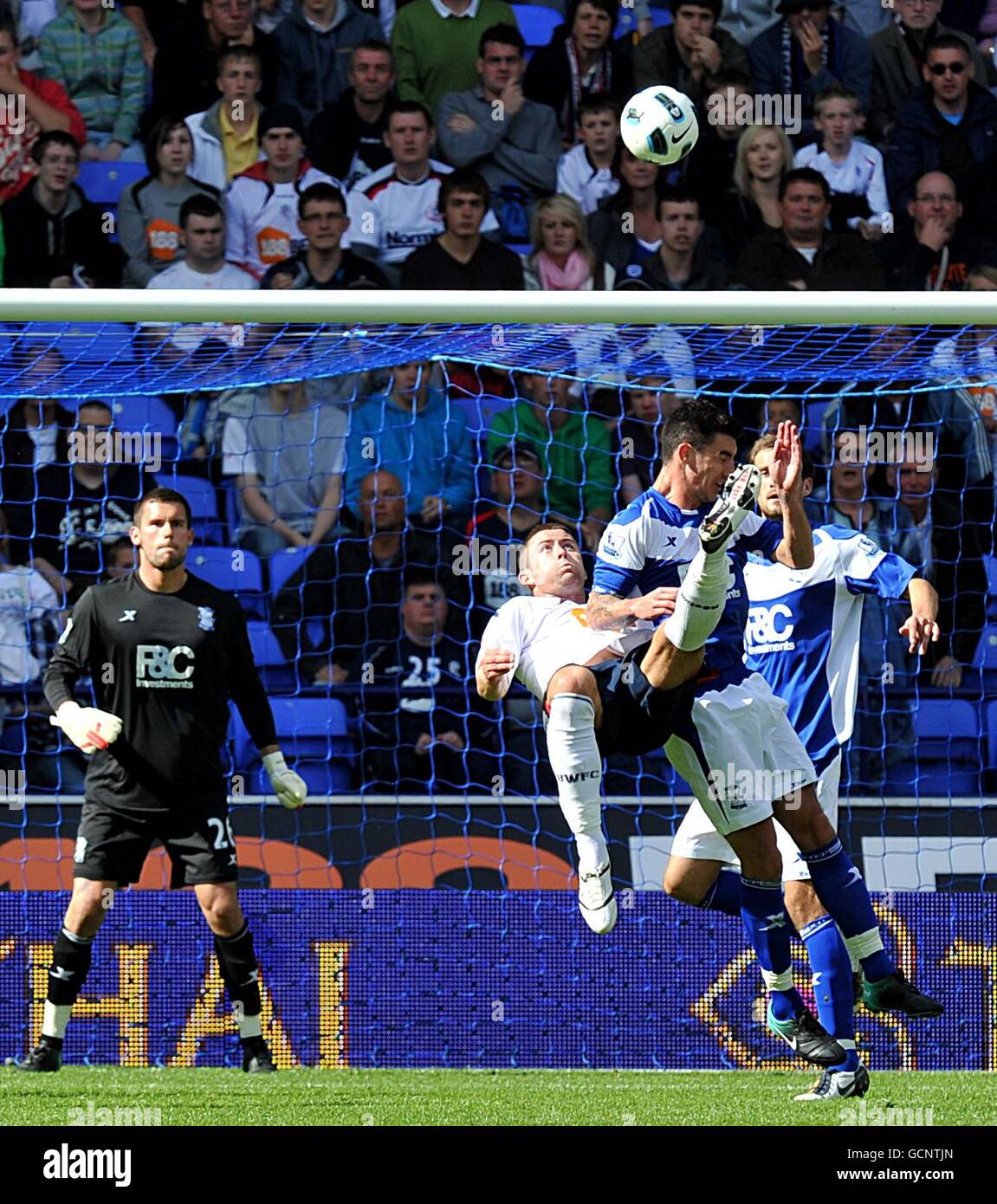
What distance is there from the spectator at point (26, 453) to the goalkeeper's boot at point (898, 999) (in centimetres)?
456

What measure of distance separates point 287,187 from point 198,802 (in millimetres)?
4934

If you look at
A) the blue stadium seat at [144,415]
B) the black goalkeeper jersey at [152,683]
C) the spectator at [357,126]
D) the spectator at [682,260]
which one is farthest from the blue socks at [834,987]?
the spectator at [357,126]

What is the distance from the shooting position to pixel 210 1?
10953 millimetres

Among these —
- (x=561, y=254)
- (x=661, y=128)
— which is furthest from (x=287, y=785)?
(x=561, y=254)

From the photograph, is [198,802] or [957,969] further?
[957,969]

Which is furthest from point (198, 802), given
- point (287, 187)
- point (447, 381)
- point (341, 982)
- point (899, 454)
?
point (287, 187)

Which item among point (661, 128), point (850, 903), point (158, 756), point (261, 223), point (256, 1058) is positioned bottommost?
point (256, 1058)

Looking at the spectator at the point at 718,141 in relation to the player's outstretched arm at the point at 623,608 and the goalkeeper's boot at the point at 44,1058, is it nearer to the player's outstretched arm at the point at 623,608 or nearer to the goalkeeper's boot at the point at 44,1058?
the player's outstretched arm at the point at 623,608

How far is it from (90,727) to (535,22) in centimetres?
667

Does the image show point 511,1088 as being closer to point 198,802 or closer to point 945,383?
point 198,802

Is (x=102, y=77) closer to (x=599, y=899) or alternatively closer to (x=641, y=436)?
(x=641, y=436)

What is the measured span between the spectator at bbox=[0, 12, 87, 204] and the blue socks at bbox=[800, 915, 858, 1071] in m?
6.61

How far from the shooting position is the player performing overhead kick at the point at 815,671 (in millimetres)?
6055

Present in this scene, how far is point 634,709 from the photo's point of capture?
578 cm
